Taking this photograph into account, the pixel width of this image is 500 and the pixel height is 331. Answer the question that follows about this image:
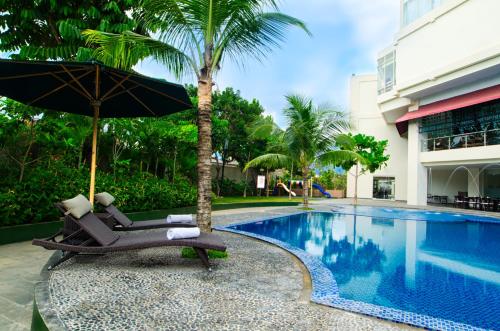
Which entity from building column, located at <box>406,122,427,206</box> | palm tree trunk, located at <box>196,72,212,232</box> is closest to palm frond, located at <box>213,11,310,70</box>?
palm tree trunk, located at <box>196,72,212,232</box>

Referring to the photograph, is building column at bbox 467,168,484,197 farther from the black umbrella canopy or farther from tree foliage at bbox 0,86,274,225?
the black umbrella canopy

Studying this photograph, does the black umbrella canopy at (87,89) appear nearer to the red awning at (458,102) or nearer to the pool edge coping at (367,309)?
the pool edge coping at (367,309)

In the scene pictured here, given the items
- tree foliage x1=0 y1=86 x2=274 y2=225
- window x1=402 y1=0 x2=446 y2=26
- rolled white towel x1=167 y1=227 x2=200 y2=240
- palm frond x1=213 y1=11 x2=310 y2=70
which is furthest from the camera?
window x1=402 y1=0 x2=446 y2=26

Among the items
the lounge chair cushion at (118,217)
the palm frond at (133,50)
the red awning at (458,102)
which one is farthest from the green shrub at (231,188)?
the palm frond at (133,50)

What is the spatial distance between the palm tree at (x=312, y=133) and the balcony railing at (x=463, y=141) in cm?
855

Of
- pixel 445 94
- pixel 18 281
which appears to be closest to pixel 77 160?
pixel 18 281

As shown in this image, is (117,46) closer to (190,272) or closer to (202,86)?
(202,86)

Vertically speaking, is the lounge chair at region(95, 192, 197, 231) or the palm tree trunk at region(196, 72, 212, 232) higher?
the palm tree trunk at region(196, 72, 212, 232)

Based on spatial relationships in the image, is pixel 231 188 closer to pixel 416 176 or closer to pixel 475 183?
pixel 416 176

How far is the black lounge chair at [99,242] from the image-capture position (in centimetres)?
415

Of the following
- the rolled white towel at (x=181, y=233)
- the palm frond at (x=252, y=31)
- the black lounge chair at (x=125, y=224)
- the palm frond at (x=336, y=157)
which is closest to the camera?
the rolled white towel at (x=181, y=233)

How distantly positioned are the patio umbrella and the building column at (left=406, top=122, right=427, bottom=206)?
19501 millimetres

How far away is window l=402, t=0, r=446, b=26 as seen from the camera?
64.7 feet

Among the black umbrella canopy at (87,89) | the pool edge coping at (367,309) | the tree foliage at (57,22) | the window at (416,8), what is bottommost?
the pool edge coping at (367,309)
